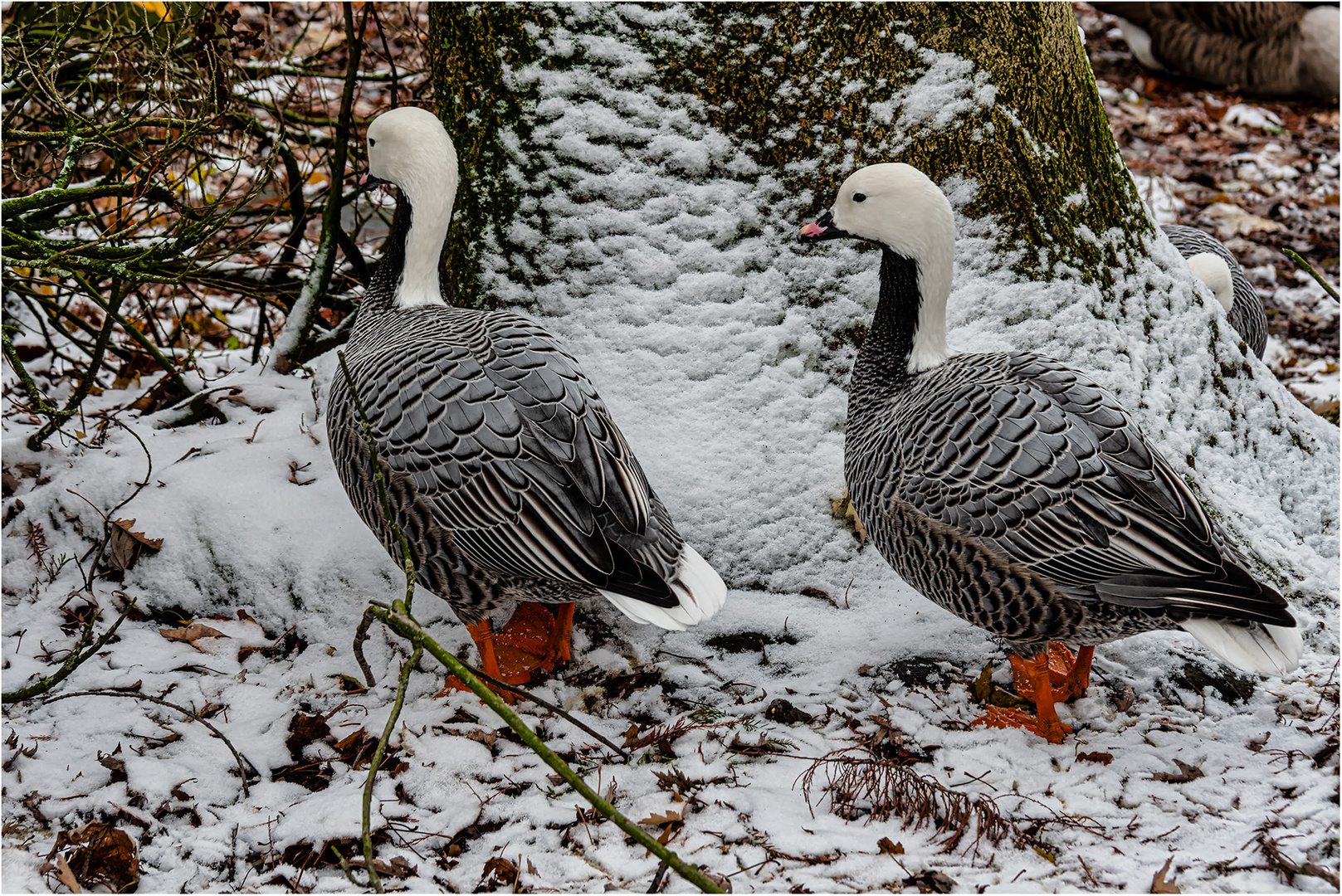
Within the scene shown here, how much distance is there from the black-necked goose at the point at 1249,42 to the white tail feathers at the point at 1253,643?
→ 27.2 feet

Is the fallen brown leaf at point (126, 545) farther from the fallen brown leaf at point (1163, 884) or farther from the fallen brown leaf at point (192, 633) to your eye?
the fallen brown leaf at point (1163, 884)

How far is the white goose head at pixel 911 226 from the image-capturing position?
312cm

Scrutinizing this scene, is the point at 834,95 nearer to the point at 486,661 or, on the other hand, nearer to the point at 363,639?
the point at 486,661

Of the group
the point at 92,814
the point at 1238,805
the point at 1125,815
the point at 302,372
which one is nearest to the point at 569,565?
the point at 92,814

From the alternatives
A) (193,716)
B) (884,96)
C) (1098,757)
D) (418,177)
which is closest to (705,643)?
(1098,757)

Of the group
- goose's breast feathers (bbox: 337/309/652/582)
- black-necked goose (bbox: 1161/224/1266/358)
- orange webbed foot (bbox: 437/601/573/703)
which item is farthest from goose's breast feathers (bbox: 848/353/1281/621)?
black-necked goose (bbox: 1161/224/1266/358)

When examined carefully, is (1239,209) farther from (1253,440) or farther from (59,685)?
(59,685)

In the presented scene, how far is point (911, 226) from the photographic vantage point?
10.4 ft

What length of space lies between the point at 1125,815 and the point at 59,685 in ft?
10.9

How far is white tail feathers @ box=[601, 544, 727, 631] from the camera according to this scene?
2.82 metres

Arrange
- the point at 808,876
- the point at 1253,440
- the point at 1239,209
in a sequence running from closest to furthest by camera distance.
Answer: the point at 808,876
the point at 1253,440
the point at 1239,209

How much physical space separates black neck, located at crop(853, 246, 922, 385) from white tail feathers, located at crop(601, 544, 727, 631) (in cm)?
94

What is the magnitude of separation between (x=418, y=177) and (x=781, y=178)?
51.4 inches

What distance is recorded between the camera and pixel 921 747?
9.69 ft
